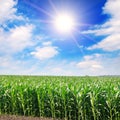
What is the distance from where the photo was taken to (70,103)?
15.1 m

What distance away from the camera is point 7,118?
14781 millimetres

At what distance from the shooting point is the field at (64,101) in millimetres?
14164

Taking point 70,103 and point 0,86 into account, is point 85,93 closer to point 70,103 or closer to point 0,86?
point 70,103

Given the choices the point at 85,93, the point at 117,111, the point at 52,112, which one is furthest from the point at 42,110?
the point at 117,111

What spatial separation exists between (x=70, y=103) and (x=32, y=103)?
8.25 feet

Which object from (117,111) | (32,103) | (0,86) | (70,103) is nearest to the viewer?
(117,111)

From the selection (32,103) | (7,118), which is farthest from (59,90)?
(7,118)

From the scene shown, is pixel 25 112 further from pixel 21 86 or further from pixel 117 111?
pixel 117 111

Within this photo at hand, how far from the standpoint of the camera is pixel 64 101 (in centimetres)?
1498

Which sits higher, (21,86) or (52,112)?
(21,86)

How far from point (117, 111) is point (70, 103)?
2.52m

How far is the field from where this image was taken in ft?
46.5

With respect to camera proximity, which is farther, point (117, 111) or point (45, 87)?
point (45, 87)

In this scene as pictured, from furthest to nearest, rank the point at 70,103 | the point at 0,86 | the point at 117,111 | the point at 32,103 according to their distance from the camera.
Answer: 1. the point at 0,86
2. the point at 32,103
3. the point at 70,103
4. the point at 117,111
